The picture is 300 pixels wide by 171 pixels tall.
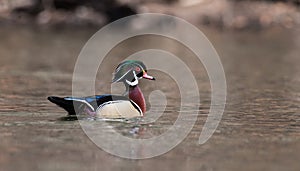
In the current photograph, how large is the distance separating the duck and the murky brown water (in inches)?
10.3

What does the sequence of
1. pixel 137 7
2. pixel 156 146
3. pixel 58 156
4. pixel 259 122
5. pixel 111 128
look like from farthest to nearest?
pixel 137 7, pixel 259 122, pixel 111 128, pixel 156 146, pixel 58 156

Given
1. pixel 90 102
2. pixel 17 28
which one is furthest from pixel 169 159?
pixel 17 28

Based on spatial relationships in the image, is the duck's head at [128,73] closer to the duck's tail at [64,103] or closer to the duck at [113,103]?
the duck at [113,103]

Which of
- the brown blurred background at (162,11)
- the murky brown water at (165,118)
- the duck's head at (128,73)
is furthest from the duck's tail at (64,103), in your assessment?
the brown blurred background at (162,11)

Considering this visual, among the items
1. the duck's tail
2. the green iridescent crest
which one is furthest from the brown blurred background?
the duck's tail

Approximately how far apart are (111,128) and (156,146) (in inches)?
43.8

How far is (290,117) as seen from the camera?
469 inches

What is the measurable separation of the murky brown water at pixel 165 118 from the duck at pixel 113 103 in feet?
0.86

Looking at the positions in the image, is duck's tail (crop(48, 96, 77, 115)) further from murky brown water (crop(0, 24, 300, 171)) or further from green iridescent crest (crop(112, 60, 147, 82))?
green iridescent crest (crop(112, 60, 147, 82))

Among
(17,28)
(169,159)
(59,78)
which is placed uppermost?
(17,28)

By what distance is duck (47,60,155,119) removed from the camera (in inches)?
437

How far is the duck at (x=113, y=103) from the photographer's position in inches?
437

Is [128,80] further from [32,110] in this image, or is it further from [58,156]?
[58,156]

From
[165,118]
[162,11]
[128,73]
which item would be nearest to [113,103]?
[128,73]
